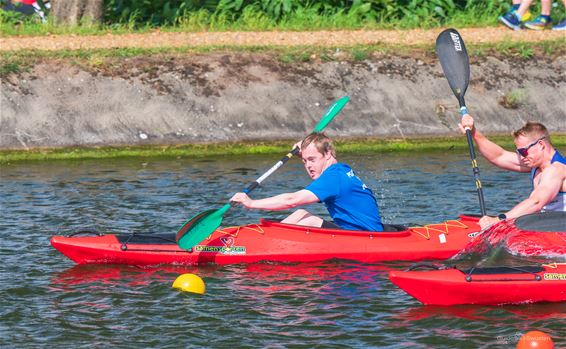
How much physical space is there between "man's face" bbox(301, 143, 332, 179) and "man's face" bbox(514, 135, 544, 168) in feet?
5.18

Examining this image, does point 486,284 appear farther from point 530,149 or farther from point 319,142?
point 319,142

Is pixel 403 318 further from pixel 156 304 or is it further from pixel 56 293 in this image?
pixel 56 293

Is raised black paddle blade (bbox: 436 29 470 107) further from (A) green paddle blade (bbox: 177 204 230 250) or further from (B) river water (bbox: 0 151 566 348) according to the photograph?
(A) green paddle blade (bbox: 177 204 230 250)

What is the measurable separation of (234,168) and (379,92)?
9.17 ft

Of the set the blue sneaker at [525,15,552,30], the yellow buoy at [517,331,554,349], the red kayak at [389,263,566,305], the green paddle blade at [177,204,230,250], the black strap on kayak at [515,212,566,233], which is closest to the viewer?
the yellow buoy at [517,331,554,349]

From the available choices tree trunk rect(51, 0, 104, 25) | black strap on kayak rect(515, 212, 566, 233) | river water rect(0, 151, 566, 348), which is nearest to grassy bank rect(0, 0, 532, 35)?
tree trunk rect(51, 0, 104, 25)

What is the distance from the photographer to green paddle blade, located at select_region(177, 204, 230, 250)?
10992 millimetres

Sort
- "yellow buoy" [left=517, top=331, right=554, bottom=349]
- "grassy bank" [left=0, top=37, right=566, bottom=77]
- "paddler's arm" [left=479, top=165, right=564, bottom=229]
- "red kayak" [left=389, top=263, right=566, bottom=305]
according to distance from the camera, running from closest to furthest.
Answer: "yellow buoy" [left=517, top=331, right=554, bottom=349] → "red kayak" [left=389, top=263, right=566, bottom=305] → "paddler's arm" [left=479, top=165, right=564, bottom=229] → "grassy bank" [left=0, top=37, right=566, bottom=77]

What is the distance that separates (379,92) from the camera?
693 inches

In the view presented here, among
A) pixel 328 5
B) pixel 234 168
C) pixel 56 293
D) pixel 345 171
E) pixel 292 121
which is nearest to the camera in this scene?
pixel 56 293

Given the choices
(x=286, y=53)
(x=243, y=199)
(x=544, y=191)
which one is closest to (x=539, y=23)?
(x=286, y=53)

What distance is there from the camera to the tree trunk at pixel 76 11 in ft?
62.6

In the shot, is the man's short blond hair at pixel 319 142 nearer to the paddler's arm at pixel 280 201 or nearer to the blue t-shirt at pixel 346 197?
the blue t-shirt at pixel 346 197

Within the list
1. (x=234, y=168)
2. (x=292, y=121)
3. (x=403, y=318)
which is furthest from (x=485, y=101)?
(x=403, y=318)
